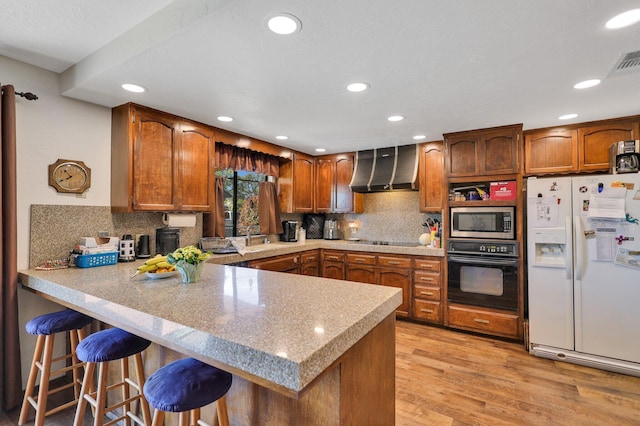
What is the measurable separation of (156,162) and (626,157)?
4.07m

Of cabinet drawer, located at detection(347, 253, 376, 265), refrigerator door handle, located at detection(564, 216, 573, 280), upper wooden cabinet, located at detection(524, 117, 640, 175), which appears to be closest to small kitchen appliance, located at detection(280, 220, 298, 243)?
cabinet drawer, located at detection(347, 253, 376, 265)

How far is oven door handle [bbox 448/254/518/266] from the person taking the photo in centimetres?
315

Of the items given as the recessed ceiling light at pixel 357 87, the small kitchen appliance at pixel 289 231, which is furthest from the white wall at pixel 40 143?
the small kitchen appliance at pixel 289 231

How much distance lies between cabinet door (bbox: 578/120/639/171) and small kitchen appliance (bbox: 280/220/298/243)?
3370 mm

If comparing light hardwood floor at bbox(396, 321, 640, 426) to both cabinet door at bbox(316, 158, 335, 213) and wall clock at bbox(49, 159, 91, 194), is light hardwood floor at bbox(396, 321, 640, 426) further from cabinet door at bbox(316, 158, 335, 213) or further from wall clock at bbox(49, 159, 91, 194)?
wall clock at bbox(49, 159, 91, 194)

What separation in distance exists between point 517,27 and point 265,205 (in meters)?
3.25

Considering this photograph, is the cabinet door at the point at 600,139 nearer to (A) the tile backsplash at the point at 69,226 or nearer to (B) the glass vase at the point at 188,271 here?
(B) the glass vase at the point at 188,271

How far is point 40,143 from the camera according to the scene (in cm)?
224

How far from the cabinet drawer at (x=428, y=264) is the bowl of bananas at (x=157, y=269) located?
2693 mm

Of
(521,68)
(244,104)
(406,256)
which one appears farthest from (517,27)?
(406,256)

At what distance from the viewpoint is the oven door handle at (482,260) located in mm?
3151

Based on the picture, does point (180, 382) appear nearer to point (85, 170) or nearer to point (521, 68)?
point (85, 170)

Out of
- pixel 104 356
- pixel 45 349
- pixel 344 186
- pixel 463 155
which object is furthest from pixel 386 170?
pixel 45 349

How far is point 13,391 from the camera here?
1985 millimetres
